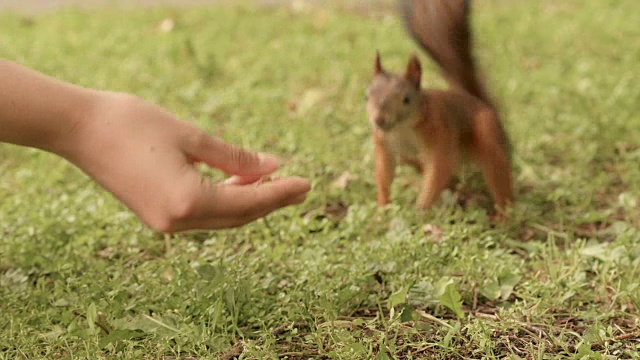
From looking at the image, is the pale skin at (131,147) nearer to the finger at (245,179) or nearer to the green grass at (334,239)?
the finger at (245,179)

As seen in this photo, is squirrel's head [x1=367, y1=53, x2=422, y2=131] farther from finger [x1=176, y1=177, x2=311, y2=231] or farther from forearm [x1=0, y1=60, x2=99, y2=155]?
forearm [x1=0, y1=60, x2=99, y2=155]

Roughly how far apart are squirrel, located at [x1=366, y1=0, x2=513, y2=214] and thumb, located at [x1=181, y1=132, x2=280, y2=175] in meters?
1.02

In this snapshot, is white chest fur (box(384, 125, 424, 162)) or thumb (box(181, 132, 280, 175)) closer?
thumb (box(181, 132, 280, 175))

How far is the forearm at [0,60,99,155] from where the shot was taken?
1.45 m

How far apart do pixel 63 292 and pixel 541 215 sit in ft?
4.58

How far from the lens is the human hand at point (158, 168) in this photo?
4.58 ft

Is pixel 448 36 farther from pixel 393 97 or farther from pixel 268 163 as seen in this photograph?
pixel 268 163

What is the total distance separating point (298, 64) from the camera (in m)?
3.96

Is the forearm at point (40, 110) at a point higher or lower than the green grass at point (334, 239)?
higher

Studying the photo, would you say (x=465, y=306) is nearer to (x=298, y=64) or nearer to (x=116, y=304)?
(x=116, y=304)

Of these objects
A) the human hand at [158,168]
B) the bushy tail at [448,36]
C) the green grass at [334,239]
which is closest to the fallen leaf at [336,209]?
the green grass at [334,239]

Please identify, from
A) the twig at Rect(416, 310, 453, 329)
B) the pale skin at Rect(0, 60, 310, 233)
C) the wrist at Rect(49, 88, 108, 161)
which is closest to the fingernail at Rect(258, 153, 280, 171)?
the pale skin at Rect(0, 60, 310, 233)

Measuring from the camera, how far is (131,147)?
1.43 metres

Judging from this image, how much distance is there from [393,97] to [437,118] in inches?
6.8
